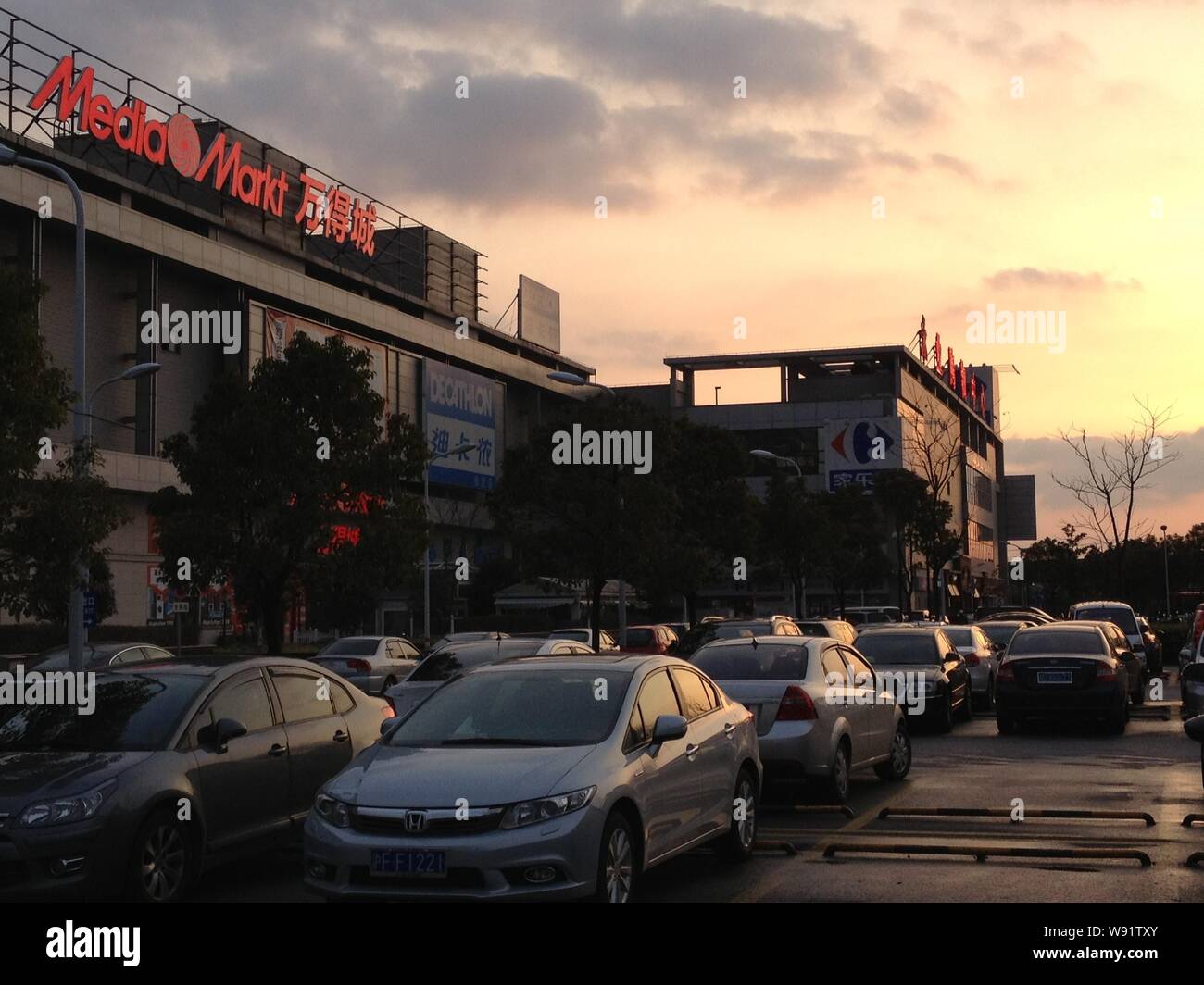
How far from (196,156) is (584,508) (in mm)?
30013

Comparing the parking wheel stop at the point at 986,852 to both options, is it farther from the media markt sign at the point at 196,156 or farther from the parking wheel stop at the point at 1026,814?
the media markt sign at the point at 196,156

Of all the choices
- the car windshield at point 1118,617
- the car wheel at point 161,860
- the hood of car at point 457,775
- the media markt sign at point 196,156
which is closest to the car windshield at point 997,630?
the car windshield at point 1118,617

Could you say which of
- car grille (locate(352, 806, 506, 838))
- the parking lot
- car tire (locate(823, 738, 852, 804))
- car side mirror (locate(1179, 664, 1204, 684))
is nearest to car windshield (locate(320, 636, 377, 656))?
the parking lot

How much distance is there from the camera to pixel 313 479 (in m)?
24.8

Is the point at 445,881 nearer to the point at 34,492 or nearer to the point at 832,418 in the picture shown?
the point at 34,492

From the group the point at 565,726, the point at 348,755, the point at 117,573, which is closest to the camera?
the point at 565,726

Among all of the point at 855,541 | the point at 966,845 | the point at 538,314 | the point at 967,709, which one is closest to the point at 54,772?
the point at 966,845

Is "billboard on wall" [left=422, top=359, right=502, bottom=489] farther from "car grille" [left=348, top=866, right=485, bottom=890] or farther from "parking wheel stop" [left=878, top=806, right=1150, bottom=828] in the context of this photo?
"car grille" [left=348, top=866, right=485, bottom=890]

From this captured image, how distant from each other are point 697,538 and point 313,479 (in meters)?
21.3

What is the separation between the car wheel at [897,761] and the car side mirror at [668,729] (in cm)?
636

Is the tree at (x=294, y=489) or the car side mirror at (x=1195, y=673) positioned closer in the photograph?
the car side mirror at (x=1195, y=673)

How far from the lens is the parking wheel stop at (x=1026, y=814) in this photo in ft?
37.8
